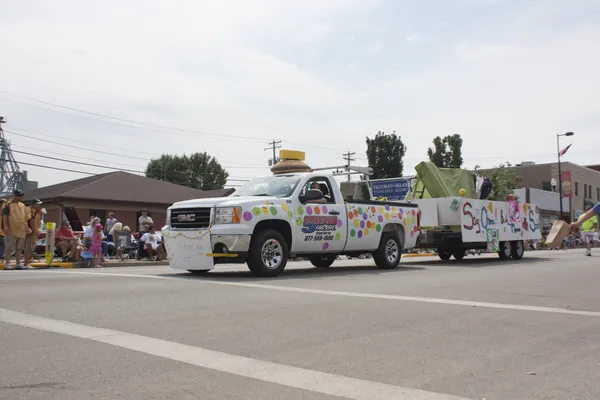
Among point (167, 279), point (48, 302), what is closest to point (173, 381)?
point (48, 302)

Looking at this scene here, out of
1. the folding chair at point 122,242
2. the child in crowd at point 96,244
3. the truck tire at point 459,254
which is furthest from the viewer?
the folding chair at point 122,242

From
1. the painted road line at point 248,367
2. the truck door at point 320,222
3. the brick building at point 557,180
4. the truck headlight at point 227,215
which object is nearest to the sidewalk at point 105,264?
the truck headlight at point 227,215

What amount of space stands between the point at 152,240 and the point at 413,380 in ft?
51.1

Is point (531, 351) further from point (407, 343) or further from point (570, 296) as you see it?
point (570, 296)

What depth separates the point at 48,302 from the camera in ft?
24.2

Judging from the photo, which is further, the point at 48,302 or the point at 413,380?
the point at 48,302

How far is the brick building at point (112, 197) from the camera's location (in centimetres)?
3509

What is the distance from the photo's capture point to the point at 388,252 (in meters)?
13.9

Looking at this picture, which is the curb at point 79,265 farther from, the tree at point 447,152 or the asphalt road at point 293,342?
the tree at point 447,152

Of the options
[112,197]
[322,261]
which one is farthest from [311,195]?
[112,197]

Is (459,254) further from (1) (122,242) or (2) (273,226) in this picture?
(1) (122,242)

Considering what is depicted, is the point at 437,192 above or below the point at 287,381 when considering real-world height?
above

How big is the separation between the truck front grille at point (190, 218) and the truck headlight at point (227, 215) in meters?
0.21

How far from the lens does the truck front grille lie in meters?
10.8
